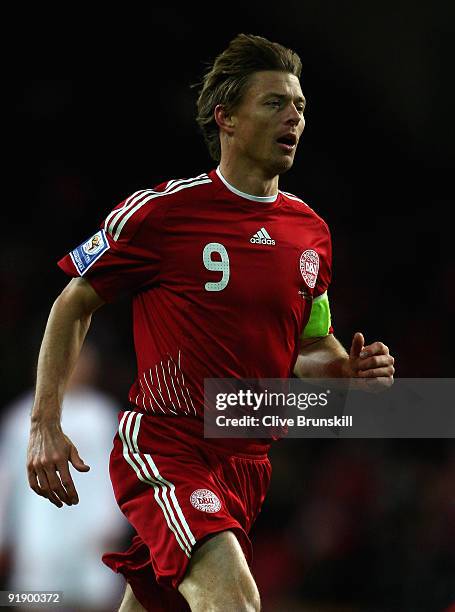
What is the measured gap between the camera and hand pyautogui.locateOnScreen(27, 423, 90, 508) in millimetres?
3729

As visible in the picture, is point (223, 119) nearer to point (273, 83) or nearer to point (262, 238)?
point (273, 83)

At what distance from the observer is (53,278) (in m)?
9.79

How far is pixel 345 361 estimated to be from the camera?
4.41 m

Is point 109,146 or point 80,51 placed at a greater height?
point 80,51

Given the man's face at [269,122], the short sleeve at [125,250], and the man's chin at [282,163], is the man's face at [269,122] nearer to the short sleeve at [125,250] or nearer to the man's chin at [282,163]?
the man's chin at [282,163]

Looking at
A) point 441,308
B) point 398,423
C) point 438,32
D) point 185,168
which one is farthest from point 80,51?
point 398,423

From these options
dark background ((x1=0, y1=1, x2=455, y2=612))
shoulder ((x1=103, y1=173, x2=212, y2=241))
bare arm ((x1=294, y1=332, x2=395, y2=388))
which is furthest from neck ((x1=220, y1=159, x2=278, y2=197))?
dark background ((x1=0, y1=1, x2=455, y2=612))

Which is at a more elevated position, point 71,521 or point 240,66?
point 240,66

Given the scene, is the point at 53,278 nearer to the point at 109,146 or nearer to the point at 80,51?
the point at 109,146

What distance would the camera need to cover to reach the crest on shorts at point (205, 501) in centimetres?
376

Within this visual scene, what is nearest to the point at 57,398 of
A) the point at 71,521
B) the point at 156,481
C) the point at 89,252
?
the point at 156,481

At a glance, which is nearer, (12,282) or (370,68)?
(12,282)

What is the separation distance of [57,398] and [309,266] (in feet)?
3.60

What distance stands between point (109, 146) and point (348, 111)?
251 centimetres
